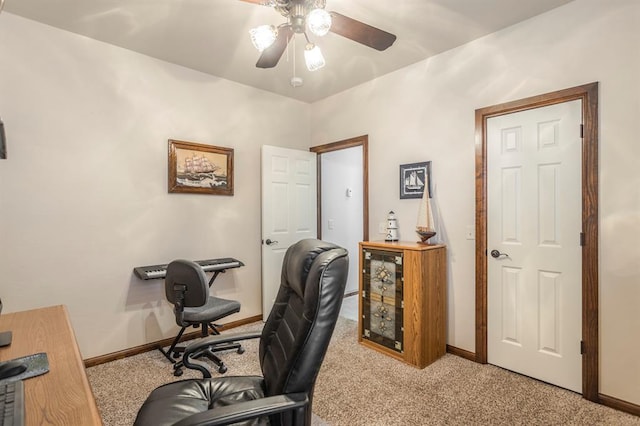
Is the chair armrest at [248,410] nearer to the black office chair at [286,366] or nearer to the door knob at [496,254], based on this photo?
the black office chair at [286,366]

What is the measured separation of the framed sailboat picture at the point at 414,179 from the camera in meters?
3.05

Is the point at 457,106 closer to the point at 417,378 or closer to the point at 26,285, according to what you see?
the point at 417,378

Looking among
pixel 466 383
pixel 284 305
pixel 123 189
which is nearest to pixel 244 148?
pixel 123 189

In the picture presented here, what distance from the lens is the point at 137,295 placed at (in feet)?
9.61

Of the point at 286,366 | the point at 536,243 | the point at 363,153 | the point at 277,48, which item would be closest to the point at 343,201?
the point at 363,153

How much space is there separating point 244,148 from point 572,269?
3.17 metres

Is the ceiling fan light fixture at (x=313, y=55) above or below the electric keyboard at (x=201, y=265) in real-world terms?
above

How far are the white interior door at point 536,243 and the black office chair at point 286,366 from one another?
76.0 inches

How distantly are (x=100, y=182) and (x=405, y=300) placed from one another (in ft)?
9.03

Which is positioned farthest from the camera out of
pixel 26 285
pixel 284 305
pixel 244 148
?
pixel 244 148

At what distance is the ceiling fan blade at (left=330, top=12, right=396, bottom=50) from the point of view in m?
1.75

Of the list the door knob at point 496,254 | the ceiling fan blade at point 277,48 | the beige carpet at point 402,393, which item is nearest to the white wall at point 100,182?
the beige carpet at point 402,393

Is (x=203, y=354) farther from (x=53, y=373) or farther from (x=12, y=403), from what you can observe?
(x=12, y=403)

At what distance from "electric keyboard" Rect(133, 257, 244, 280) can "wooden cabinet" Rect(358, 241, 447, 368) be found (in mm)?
1332
